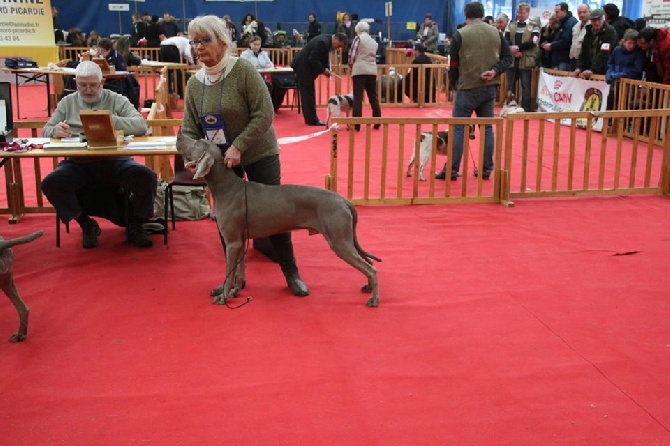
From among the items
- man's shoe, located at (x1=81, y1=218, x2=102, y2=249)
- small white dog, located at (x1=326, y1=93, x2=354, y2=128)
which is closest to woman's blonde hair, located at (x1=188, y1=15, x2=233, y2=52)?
man's shoe, located at (x1=81, y1=218, x2=102, y2=249)

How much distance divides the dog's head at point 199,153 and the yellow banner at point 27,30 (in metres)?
12.1

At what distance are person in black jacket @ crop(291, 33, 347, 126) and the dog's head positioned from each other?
7843mm

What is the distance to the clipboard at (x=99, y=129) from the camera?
196 inches

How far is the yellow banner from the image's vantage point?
14.6 m

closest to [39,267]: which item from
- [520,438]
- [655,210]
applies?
[520,438]

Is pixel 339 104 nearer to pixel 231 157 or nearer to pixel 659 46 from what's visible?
pixel 659 46

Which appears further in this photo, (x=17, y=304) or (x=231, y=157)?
(x=231, y=157)

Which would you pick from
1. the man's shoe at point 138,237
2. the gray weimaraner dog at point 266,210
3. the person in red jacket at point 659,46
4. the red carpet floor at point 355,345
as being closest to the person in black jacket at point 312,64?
the person in red jacket at point 659,46

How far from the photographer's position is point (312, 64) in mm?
12148

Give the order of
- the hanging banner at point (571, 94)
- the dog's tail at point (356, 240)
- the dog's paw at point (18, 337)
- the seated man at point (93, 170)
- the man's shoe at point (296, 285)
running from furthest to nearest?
the hanging banner at point (571, 94)
the seated man at point (93, 170)
the man's shoe at point (296, 285)
the dog's tail at point (356, 240)
the dog's paw at point (18, 337)

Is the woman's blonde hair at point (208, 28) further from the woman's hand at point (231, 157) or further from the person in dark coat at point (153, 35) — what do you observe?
the person in dark coat at point (153, 35)

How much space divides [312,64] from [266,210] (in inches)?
324

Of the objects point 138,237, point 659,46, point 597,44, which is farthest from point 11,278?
point 597,44

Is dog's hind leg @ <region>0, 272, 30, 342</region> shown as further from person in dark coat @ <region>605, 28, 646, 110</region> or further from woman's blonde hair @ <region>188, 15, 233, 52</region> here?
person in dark coat @ <region>605, 28, 646, 110</region>
